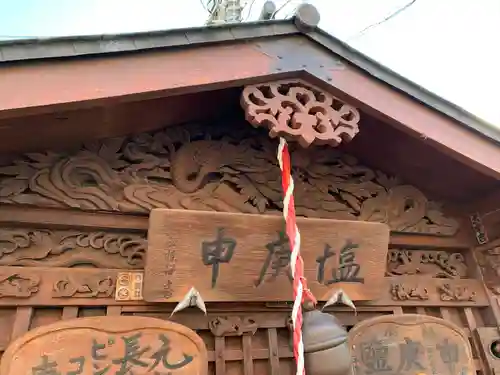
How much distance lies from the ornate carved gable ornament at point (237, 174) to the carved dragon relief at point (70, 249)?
14cm

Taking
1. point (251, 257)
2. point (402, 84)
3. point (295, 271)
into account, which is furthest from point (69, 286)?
point (402, 84)

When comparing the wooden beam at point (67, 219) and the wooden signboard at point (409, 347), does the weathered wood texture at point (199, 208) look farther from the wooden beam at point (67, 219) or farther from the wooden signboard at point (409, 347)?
the wooden signboard at point (409, 347)

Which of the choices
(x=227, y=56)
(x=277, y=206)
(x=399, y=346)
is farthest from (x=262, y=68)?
(x=399, y=346)

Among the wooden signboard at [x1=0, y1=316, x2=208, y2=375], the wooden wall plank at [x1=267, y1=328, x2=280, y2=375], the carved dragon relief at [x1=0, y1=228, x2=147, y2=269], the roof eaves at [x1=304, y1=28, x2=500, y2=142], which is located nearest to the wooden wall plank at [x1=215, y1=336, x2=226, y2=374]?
the wooden signboard at [x1=0, y1=316, x2=208, y2=375]

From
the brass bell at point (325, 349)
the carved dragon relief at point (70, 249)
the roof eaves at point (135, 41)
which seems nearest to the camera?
the roof eaves at point (135, 41)

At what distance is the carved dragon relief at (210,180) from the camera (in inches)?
81.1

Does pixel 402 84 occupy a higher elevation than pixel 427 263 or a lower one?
higher

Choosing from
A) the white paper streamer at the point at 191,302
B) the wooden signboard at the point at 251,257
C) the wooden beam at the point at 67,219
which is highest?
the wooden beam at the point at 67,219

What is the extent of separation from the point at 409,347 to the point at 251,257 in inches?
37.9

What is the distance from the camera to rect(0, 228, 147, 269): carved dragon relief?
6.40 feet

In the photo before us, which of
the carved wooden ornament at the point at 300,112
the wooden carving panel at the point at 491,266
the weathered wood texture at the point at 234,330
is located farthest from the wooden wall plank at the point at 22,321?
the wooden carving panel at the point at 491,266

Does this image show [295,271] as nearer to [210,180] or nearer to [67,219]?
[210,180]

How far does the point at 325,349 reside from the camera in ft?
5.98

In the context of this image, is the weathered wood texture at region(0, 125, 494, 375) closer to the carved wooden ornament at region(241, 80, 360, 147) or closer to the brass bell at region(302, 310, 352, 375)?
the brass bell at region(302, 310, 352, 375)
